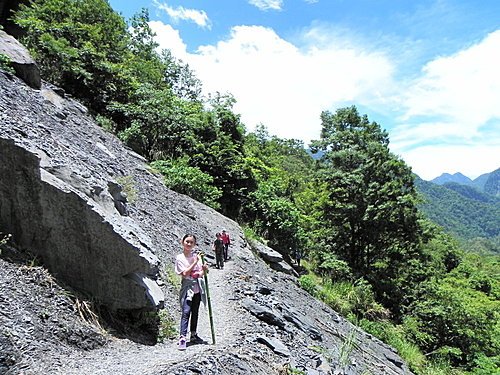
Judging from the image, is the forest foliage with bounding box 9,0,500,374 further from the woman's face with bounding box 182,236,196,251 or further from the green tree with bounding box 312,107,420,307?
the woman's face with bounding box 182,236,196,251

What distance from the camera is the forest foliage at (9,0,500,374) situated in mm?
18812

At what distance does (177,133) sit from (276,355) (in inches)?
666

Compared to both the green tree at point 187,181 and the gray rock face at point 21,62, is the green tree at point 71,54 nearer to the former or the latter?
the gray rock face at point 21,62

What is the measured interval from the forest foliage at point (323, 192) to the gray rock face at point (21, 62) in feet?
14.0

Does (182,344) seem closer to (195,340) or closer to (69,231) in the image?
(195,340)

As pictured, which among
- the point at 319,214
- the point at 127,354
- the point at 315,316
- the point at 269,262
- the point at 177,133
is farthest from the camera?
the point at 319,214

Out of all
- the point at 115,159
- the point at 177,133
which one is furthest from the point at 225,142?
the point at 115,159

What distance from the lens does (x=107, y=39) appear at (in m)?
25.5

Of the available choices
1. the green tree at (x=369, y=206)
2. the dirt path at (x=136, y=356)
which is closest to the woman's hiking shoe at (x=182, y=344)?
the dirt path at (x=136, y=356)

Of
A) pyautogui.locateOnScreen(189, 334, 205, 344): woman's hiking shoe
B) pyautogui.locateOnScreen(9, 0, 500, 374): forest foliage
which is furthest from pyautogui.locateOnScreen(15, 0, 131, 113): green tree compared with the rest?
pyautogui.locateOnScreen(189, 334, 205, 344): woman's hiking shoe

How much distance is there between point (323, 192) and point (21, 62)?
65.6 feet

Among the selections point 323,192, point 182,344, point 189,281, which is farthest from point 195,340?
point 323,192

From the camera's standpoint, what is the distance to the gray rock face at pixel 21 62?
13.5 meters

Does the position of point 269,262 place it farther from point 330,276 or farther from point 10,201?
point 10,201
